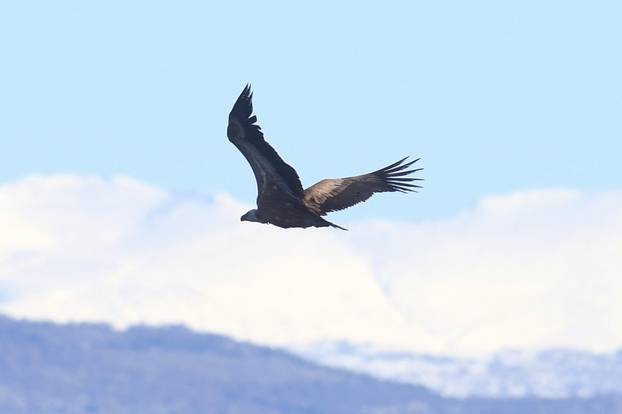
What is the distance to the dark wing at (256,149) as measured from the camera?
43.5 metres

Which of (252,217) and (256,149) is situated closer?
(256,149)

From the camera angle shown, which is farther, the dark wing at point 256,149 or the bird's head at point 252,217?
the bird's head at point 252,217

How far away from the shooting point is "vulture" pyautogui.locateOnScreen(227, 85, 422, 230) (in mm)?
43562

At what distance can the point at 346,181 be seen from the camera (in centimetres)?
4694

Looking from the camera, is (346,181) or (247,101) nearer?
(247,101)

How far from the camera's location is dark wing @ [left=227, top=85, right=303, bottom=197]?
43500mm

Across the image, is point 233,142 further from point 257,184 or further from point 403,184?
point 403,184

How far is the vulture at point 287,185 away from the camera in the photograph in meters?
43.6

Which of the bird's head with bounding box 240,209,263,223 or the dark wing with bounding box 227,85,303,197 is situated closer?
the dark wing with bounding box 227,85,303,197

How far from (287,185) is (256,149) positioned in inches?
40.4

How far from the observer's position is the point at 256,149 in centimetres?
4378

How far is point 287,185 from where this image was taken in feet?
145

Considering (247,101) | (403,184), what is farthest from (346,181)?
(247,101)

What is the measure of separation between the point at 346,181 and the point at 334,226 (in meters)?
3.75
